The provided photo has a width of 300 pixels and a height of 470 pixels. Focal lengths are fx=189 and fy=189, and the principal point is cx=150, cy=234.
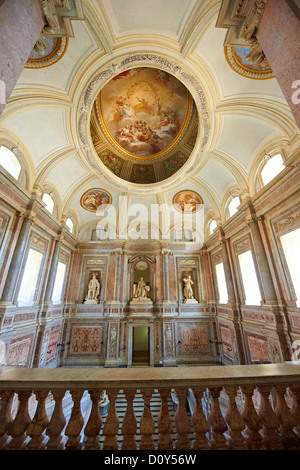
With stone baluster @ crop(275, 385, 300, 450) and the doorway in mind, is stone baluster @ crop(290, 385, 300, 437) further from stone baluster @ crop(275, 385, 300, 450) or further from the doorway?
the doorway

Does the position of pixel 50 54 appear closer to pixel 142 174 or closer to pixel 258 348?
pixel 142 174

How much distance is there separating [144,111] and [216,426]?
11.3 meters

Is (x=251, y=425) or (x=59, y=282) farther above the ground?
(x=59, y=282)

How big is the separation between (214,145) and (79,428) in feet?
Result: 33.1

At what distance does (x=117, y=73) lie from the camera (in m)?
7.13

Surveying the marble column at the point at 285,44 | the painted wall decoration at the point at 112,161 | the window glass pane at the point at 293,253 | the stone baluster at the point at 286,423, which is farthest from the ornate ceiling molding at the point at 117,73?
the stone baluster at the point at 286,423

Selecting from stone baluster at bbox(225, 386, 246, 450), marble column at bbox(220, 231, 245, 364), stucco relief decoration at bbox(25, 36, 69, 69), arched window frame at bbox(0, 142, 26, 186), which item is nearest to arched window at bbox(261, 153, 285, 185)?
marble column at bbox(220, 231, 245, 364)

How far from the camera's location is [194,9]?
17.1 ft

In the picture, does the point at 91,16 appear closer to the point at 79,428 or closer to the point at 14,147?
the point at 14,147

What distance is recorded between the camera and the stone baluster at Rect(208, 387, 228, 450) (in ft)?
6.04

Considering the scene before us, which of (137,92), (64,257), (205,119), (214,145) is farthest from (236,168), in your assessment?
(64,257)

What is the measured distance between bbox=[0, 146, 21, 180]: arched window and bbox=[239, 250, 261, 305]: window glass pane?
10.6m

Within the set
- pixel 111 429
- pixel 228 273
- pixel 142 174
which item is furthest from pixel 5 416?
pixel 142 174
